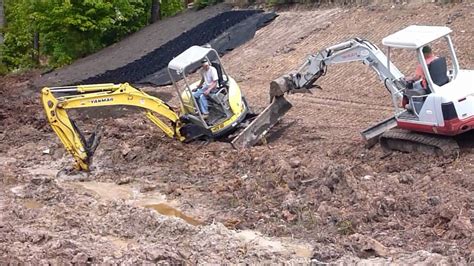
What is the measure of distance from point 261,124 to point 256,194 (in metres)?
3.32

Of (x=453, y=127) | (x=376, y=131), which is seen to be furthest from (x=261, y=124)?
(x=453, y=127)

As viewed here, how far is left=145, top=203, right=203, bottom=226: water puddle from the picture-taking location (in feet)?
36.6

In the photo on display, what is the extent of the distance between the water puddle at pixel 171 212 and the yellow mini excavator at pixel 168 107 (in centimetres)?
264

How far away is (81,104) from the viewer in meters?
14.1

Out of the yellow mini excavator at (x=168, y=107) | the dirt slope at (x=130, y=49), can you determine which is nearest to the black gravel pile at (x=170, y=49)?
the dirt slope at (x=130, y=49)

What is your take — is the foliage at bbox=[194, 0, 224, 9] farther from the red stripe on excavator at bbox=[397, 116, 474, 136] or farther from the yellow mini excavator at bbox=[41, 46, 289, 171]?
the red stripe on excavator at bbox=[397, 116, 474, 136]

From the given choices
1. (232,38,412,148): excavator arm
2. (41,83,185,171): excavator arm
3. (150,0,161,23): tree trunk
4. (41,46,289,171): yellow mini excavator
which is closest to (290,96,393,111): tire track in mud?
(232,38,412,148): excavator arm

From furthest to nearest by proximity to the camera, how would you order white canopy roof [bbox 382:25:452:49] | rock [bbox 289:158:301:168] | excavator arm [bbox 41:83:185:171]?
excavator arm [bbox 41:83:185:171], rock [bbox 289:158:301:168], white canopy roof [bbox 382:25:452:49]

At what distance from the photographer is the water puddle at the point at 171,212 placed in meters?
11.2

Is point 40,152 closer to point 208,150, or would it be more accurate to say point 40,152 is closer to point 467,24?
point 208,150

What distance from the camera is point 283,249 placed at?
9.24m

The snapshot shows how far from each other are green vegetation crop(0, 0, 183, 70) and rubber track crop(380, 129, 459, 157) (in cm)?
1834

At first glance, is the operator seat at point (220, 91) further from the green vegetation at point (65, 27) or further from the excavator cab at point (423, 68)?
the green vegetation at point (65, 27)

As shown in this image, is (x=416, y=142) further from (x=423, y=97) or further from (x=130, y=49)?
(x=130, y=49)
